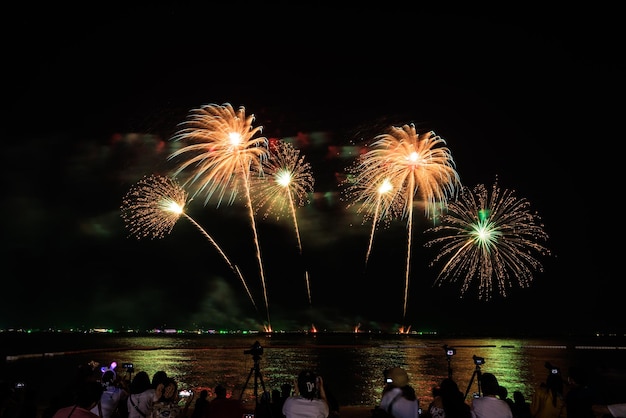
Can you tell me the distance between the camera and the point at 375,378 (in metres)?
38.2

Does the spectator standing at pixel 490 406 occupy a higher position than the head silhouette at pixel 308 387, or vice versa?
the head silhouette at pixel 308 387

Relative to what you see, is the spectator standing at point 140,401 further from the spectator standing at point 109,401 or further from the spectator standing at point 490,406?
the spectator standing at point 490,406

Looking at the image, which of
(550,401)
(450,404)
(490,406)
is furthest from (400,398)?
(550,401)

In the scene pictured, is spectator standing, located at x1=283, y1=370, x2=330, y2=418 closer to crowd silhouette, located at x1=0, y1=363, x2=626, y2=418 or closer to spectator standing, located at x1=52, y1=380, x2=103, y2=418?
crowd silhouette, located at x1=0, y1=363, x2=626, y2=418

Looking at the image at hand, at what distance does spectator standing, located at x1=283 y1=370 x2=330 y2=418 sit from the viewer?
262 inches

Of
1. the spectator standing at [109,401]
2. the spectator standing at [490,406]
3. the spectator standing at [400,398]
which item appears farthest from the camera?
the spectator standing at [109,401]

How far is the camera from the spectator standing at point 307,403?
6.65 m

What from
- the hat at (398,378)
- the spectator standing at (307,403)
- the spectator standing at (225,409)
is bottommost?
the spectator standing at (225,409)

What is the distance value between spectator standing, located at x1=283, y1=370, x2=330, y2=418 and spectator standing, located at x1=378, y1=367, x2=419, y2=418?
837mm

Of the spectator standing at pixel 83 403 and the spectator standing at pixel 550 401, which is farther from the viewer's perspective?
the spectator standing at pixel 550 401

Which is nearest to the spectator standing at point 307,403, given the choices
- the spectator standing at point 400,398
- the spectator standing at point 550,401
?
the spectator standing at point 400,398

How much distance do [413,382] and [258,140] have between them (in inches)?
684

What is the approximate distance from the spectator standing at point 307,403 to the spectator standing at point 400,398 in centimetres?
84

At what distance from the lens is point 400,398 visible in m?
6.87
